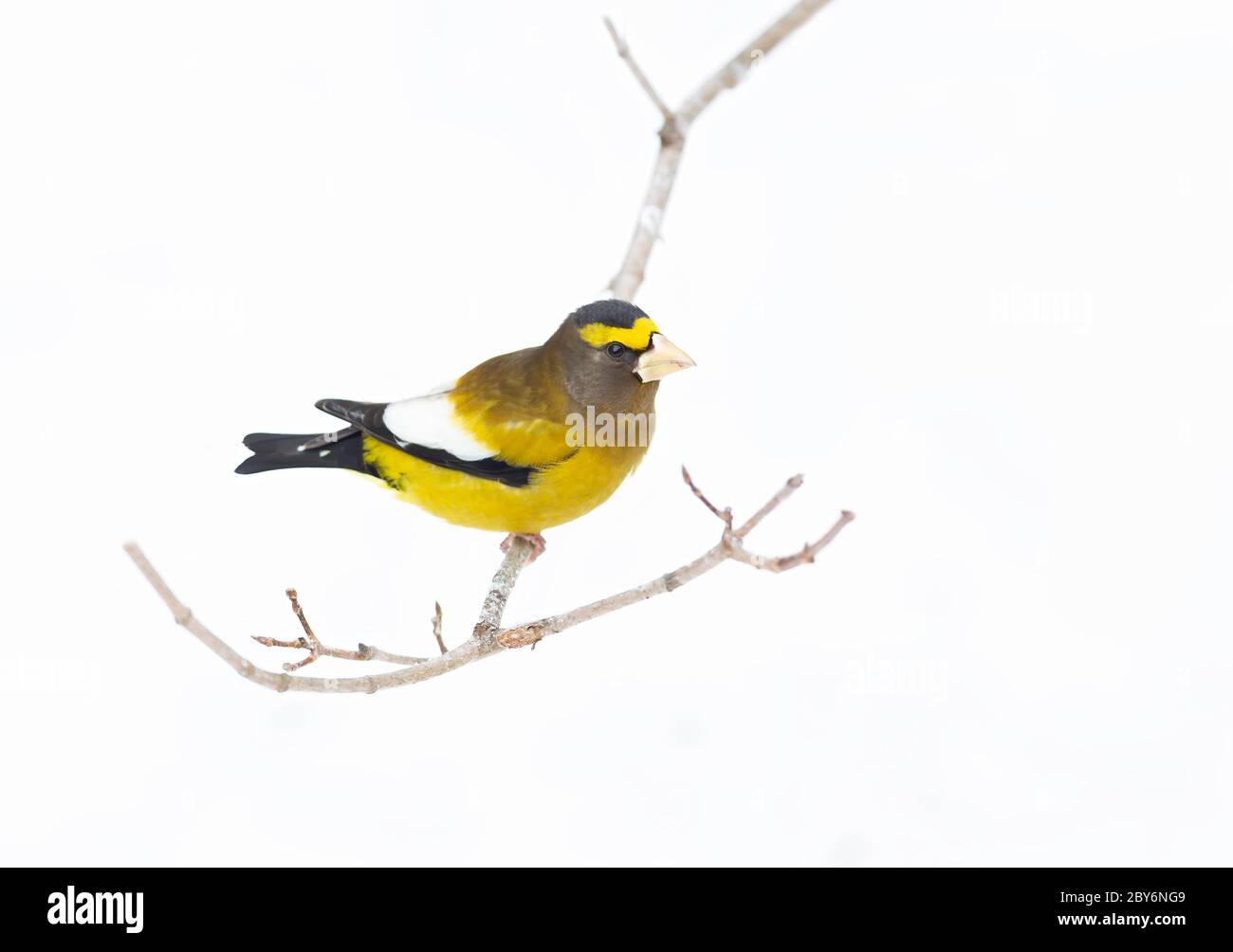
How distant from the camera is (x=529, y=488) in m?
2.95

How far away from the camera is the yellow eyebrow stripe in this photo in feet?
9.43

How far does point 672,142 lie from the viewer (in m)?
4.07

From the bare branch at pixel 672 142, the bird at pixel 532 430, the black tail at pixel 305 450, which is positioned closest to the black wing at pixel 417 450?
the bird at pixel 532 430

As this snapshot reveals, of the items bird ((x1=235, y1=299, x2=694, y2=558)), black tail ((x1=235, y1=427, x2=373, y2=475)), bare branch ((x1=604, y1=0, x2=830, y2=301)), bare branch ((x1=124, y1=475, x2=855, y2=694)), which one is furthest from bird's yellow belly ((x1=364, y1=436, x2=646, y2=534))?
bare branch ((x1=604, y1=0, x2=830, y2=301))

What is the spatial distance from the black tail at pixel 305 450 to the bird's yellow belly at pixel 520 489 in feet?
0.45

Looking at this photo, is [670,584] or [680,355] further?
[680,355]

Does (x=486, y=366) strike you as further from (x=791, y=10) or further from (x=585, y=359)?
(x=791, y=10)

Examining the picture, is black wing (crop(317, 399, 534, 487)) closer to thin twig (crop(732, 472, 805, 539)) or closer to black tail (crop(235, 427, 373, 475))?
black tail (crop(235, 427, 373, 475))

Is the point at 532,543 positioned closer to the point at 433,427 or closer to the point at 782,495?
the point at 433,427

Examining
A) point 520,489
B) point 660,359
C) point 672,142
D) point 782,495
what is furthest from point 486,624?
point 672,142

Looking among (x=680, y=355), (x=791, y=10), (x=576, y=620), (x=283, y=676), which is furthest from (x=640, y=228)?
(x=283, y=676)

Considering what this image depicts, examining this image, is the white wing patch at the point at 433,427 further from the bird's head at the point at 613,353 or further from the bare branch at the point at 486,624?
the bare branch at the point at 486,624

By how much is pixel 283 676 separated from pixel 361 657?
0.59 ft

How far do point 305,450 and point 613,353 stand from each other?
100cm
